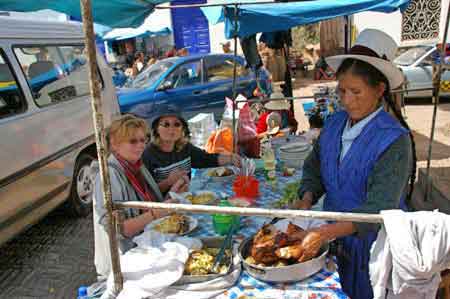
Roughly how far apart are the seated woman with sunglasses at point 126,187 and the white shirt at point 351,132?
3.31 feet

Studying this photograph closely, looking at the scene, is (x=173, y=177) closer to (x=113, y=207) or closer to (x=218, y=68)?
(x=113, y=207)

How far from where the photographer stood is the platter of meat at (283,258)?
165 centimetres

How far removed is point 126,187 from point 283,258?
41.7 inches

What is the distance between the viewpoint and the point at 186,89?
8086 mm

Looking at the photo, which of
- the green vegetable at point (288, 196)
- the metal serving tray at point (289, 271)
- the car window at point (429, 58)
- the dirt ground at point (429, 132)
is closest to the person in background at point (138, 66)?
the dirt ground at point (429, 132)

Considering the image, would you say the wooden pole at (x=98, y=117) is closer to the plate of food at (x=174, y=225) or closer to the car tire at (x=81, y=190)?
the plate of food at (x=174, y=225)

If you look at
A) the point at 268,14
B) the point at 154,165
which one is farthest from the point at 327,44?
the point at 154,165

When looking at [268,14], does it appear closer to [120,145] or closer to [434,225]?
[120,145]

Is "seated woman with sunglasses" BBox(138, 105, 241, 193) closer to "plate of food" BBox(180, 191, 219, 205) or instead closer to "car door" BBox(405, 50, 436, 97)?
"plate of food" BBox(180, 191, 219, 205)

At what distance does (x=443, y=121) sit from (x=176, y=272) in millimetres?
8541

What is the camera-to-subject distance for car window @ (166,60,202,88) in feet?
26.5

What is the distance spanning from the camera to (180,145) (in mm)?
3475

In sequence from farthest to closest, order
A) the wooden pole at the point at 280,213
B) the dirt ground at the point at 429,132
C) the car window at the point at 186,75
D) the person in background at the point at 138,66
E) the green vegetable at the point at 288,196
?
the person in background at the point at 138,66
the car window at the point at 186,75
the dirt ground at the point at 429,132
the green vegetable at the point at 288,196
the wooden pole at the point at 280,213

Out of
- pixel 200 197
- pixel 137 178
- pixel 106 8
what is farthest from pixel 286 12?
pixel 137 178
